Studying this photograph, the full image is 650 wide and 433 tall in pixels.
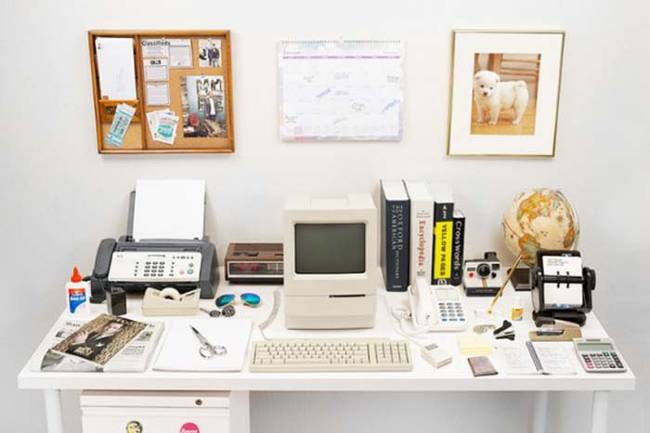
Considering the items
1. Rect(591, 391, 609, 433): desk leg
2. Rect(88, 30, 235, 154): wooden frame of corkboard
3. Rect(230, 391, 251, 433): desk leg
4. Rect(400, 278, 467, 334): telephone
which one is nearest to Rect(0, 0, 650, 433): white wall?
Rect(88, 30, 235, 154): wooden frame of corkboard

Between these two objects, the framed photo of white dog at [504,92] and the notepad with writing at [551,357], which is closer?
the notepad with writing at [551,357]

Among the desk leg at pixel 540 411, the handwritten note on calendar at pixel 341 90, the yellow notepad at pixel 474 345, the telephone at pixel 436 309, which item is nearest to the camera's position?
the yellow notepad at pixel 474 345

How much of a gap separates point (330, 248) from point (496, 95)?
0.76m

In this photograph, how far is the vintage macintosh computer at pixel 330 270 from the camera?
208 cm

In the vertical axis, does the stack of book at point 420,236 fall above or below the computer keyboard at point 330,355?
above

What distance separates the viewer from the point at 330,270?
6.89 feet

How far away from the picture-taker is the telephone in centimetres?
210

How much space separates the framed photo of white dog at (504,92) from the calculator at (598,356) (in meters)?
0.69

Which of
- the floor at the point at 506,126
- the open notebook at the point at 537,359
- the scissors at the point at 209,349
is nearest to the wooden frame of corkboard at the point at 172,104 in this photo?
the scissors at the point at 209,349

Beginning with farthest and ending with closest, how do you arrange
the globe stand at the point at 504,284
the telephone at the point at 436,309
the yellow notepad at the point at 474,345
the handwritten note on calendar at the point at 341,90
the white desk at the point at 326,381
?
the handwritten note on calendar at the point at 341,90 → the globe stand at the point at 504,284 → the telephone at the point at 436,309 → the yellow notepad at the point at 474,345 → the white desk at the point at 326,381

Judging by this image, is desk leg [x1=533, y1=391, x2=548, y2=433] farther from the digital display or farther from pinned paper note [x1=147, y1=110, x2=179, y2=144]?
pinned paper note [x1=147, y1=110, x2=179, y2=144]

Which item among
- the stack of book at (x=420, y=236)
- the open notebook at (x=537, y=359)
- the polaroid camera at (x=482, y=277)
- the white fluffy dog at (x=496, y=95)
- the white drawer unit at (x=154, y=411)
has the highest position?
the white fluffy dog at (x=496, y=95)

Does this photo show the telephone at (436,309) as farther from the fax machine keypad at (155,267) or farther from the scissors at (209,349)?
the fax machine keypad at (155,267)

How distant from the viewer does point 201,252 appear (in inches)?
90.5
